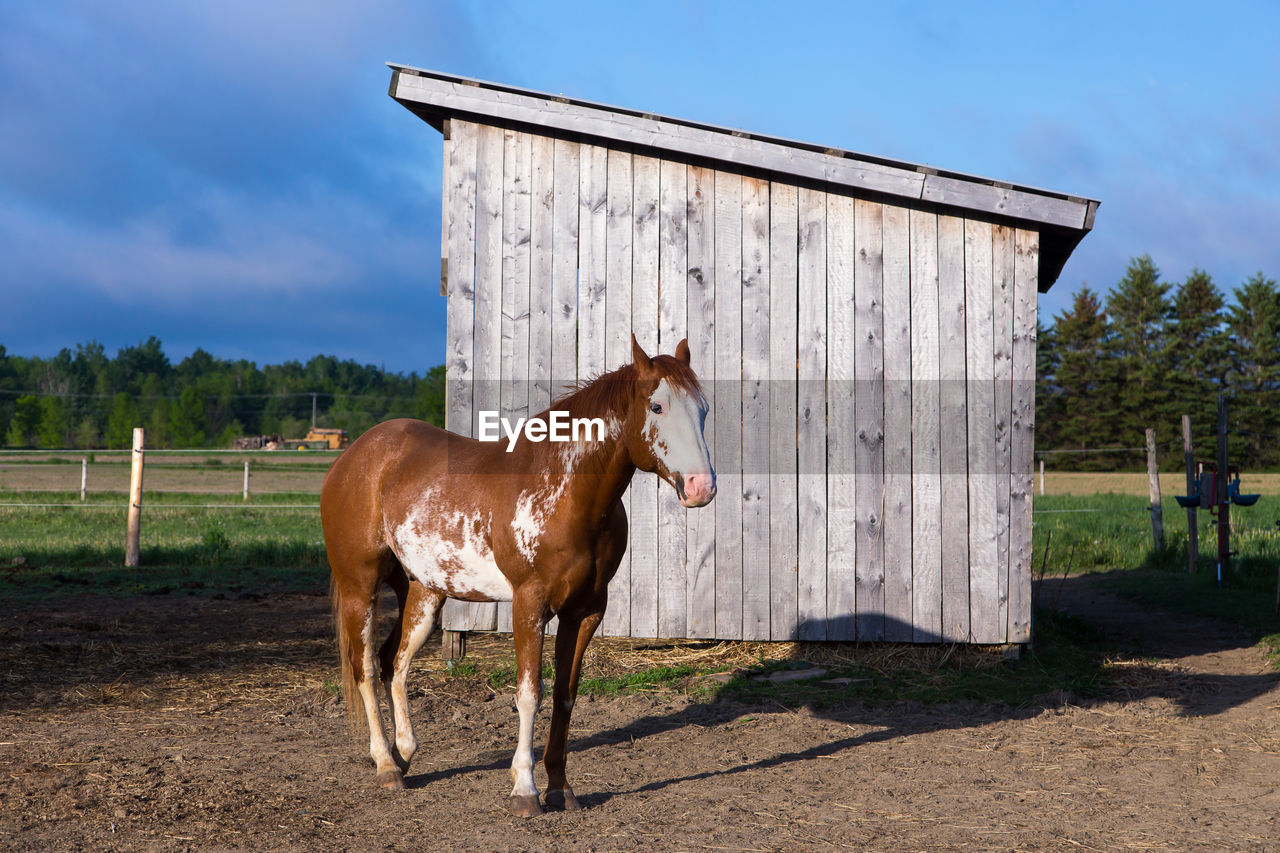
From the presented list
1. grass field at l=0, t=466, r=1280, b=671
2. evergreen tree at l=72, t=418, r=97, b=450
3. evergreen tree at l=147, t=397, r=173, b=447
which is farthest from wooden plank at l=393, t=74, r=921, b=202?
evergreen tree at l=72, t=418, r=97, b=450

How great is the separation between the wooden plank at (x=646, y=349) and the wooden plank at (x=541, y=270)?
621 millimetres

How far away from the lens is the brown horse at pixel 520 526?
3619mm

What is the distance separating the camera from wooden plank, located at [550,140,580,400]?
257 inches

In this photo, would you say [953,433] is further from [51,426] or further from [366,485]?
[51,426]

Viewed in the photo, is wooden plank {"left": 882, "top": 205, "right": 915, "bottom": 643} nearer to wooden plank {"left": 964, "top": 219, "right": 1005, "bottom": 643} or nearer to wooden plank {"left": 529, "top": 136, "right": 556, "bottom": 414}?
wooden plank {"left": 964, "top": 219, "right": 1005, "bottom": 643}

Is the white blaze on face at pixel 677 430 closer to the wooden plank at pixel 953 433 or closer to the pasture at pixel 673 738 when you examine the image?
the pasture at pixel 673 738

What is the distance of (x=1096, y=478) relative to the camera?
34188mm

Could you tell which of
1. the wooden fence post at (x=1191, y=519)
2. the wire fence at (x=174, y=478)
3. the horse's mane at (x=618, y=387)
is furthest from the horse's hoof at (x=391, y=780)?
the wire fence at (x=174, y=478)

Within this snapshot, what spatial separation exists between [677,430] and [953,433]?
142 inches

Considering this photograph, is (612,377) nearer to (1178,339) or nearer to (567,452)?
(567,452)

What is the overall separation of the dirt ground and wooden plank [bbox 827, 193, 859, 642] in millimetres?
1013

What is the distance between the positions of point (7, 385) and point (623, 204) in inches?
3121

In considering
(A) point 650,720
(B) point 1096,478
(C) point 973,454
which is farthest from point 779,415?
(B) point 1096,478

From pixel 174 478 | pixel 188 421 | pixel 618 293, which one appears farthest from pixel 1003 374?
pixel 188 421
